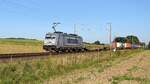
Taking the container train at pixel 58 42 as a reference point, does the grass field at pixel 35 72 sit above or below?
below

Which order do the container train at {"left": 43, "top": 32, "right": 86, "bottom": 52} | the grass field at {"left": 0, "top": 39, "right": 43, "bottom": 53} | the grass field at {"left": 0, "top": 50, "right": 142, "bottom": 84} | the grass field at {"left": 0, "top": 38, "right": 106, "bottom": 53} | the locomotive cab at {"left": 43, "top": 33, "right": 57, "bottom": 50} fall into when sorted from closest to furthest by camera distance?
the grass field at {"left": 0, "top": 50, "right": 142, "bottom": 84} → the locomotive cab at {"left": 43, "top": 33, "right": 57, "bottom": 50} → the container train at {"left": 43, "top": 32, "right": 86, "bottom": 52} → the grass field at {"left": 0, "top": 39, "right": 43, "bottom": 53} → the grass field at {"left": 0, "top": 38, "right": 106, "bottom": 53}

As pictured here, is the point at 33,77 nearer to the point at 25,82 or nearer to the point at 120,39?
the point at 25,82

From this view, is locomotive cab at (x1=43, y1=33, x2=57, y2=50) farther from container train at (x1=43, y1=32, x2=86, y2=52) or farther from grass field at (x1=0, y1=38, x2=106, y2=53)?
grass field at (x1=0, y1=38, x2=106, y2=53)

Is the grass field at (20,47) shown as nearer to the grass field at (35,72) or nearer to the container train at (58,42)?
the container train at (58,42)

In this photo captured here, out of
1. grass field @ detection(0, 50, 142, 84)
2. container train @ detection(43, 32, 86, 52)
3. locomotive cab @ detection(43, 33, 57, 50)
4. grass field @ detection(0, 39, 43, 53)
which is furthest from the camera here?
grass field @ detection(0, 39, 43, 53)

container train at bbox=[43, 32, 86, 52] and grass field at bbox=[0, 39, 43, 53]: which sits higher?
container train at bbox=[43, 32, 86, 52]

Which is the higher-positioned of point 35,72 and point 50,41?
point 50,41

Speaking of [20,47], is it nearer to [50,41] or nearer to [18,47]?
[18,47]

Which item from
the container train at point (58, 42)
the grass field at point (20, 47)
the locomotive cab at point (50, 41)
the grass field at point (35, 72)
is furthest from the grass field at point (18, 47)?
the grass field at point (35, 72)

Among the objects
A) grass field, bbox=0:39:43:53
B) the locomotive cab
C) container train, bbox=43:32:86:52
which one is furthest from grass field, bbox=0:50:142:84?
grass field, bbox=0:39:43:53

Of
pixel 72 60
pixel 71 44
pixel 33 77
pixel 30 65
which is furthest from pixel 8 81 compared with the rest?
pixel 71 44

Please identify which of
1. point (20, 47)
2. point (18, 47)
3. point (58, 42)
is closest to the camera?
point (58, 42)

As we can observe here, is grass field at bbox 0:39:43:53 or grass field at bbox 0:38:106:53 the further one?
grass field at bbox 0:38:106:53

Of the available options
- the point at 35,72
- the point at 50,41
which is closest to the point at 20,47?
the point at 50,41
